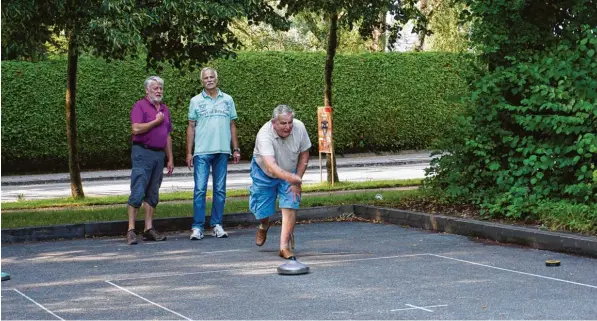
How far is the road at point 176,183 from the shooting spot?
21661 millimetres

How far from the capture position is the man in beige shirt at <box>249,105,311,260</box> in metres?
9.52

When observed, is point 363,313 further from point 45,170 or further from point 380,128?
point 380,128

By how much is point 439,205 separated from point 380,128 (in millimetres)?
20124

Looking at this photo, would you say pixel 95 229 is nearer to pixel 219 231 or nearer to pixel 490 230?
pixel 219 231

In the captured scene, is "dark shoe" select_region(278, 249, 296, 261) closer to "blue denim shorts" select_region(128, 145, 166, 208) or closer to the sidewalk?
"blue denim shorts" select_region(128, 145, 166, 208)

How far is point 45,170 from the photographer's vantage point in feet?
96.5

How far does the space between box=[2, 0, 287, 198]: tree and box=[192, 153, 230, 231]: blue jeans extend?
1546 millimetres

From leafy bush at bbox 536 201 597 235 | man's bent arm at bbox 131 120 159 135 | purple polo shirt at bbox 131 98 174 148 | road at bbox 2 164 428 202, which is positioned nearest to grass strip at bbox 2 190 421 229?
purple polo shirt at bbox 131 98 174 148

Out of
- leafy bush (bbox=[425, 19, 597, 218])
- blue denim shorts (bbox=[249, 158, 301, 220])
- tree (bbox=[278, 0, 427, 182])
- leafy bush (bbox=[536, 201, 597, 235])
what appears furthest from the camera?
tree (bbox=[278, 0, 427, 182])

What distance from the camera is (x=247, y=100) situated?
3122 cm

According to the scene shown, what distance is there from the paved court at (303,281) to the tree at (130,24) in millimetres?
2441

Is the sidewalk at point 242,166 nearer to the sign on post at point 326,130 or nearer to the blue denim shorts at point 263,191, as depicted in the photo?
the sign on post at point 326,130

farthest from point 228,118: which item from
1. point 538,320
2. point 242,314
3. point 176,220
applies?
point 538,320

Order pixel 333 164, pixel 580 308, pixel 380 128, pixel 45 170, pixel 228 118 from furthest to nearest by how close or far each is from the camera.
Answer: pixel 380 128
pixel 45 170
pixel 333 164
pixel 228 118
pixel 580 308
